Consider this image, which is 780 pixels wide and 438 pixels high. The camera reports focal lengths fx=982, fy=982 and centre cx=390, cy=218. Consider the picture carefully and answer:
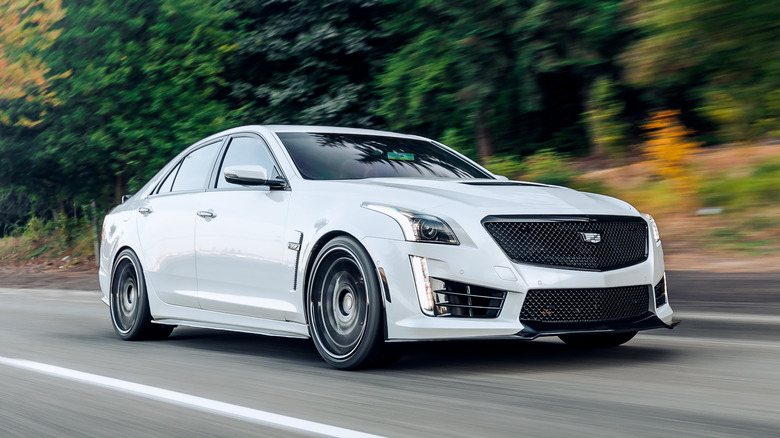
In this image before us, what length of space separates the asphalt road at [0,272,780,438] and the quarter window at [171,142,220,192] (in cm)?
130

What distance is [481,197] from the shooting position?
580cm

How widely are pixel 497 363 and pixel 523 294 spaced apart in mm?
834

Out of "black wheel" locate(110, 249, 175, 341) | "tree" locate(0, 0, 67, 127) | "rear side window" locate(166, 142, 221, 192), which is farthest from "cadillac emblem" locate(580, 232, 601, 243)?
"tree" locate(0, 0, 67, 127)

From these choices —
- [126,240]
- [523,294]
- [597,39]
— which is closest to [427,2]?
[597,39]

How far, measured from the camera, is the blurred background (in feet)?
39.3

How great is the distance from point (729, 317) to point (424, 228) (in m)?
2.98

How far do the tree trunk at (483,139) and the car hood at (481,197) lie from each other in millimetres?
12120

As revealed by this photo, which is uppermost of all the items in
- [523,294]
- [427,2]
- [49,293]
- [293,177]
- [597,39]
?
[427,2]

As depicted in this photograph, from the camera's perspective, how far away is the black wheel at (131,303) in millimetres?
8273

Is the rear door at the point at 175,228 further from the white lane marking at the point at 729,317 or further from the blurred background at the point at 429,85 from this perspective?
the blurred background at the point at 429,85

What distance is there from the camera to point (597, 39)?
16266 millimetres

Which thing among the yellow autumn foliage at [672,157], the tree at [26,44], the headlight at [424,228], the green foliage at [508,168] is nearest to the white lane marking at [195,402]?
the headlight at [424,228]

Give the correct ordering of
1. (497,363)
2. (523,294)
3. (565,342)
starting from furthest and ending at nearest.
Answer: (565,342)
(497,363)
(523,294)

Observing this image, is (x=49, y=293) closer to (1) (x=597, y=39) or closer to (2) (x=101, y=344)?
(2) (x=101, y=344)
